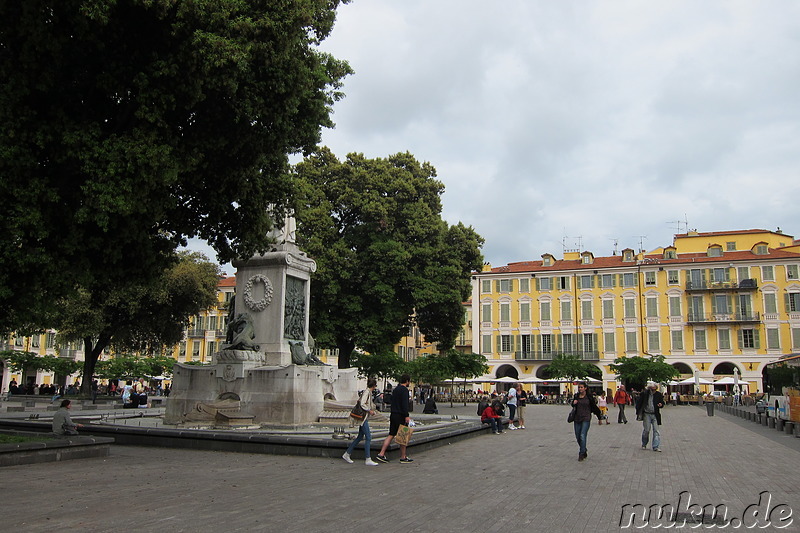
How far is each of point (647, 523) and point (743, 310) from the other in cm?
5446

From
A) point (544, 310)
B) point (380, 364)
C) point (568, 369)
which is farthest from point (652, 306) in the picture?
point (380, 364)

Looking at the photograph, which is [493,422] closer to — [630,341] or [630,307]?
[630,341]

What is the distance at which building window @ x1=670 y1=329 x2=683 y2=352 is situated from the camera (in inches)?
2186

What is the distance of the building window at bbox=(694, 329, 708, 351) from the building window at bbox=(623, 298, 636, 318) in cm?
521

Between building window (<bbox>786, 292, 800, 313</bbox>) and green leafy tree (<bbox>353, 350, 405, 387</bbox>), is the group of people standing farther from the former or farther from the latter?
building window (<bbox>786, 292, 800, 313</bbox>)

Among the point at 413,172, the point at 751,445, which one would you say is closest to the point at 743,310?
the point at 413,172

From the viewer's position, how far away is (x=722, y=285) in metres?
55.2

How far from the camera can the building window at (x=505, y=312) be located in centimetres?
6109

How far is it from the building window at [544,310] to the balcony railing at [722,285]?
38.8 ft

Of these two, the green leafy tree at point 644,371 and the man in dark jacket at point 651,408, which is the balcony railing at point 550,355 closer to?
the green leafy tree at point 644,371

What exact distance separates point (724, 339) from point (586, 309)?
37.0ft

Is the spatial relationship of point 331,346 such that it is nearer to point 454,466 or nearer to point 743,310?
point 454,466

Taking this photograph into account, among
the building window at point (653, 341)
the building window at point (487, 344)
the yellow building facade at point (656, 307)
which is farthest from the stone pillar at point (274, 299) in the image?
the building window at point (653, 341)

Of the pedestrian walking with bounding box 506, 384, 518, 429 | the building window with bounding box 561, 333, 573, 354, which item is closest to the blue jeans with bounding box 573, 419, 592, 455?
the pedestrian walking with bounding box 506, 384, 518, 429
